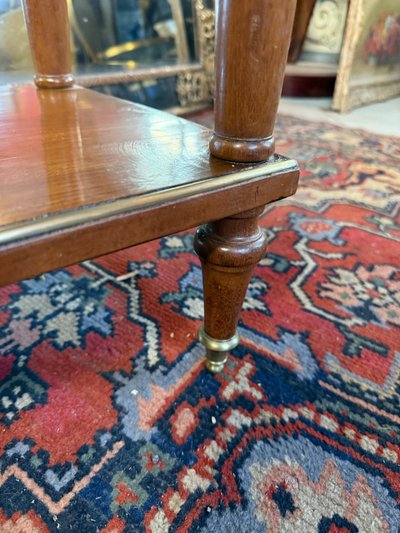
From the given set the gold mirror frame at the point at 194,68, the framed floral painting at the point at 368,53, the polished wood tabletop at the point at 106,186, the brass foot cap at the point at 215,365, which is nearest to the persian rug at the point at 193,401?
the brass foot cap at the point at 215,365

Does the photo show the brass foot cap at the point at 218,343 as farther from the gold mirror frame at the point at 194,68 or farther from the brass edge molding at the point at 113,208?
the gold mirror frame at the point at 194,68

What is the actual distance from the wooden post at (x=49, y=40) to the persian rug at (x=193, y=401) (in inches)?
13.6

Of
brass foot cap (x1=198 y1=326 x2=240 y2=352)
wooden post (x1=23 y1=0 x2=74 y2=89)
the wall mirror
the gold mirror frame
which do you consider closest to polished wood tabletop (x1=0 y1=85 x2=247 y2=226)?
wooden post (x1=23 y1=0 x2=74 y2=89)

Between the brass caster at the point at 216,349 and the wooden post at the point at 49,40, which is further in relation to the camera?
the wooden post at the point at 49,40

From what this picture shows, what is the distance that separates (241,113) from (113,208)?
142 millimetres

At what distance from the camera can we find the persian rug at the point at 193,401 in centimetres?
40

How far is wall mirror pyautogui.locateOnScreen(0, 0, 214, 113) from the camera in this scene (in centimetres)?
146

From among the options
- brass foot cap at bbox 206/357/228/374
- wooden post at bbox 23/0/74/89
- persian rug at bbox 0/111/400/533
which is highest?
wooden post at bbox 23/0/74/89

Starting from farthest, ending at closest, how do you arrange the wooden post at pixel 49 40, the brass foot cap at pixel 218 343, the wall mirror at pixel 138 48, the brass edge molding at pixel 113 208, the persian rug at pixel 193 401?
the wall mirror at pixel 138 48, the wooden post at pixel 49 40, the brass foot cap at pixel 218 343, the persian rug at pixel 193 401, the brass edge molding at pixel 113 208

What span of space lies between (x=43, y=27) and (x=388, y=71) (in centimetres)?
254

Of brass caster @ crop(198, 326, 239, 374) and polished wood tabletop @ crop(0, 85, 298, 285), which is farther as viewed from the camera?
brass caster @ crop(198, 326, 239, 374)

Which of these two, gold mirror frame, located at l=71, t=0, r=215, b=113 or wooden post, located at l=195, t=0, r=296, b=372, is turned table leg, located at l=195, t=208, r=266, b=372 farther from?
gold mirror frame, located at l=71, t=0, r=215, b=113

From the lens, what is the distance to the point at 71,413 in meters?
0.49

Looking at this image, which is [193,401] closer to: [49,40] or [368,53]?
[49,40]
